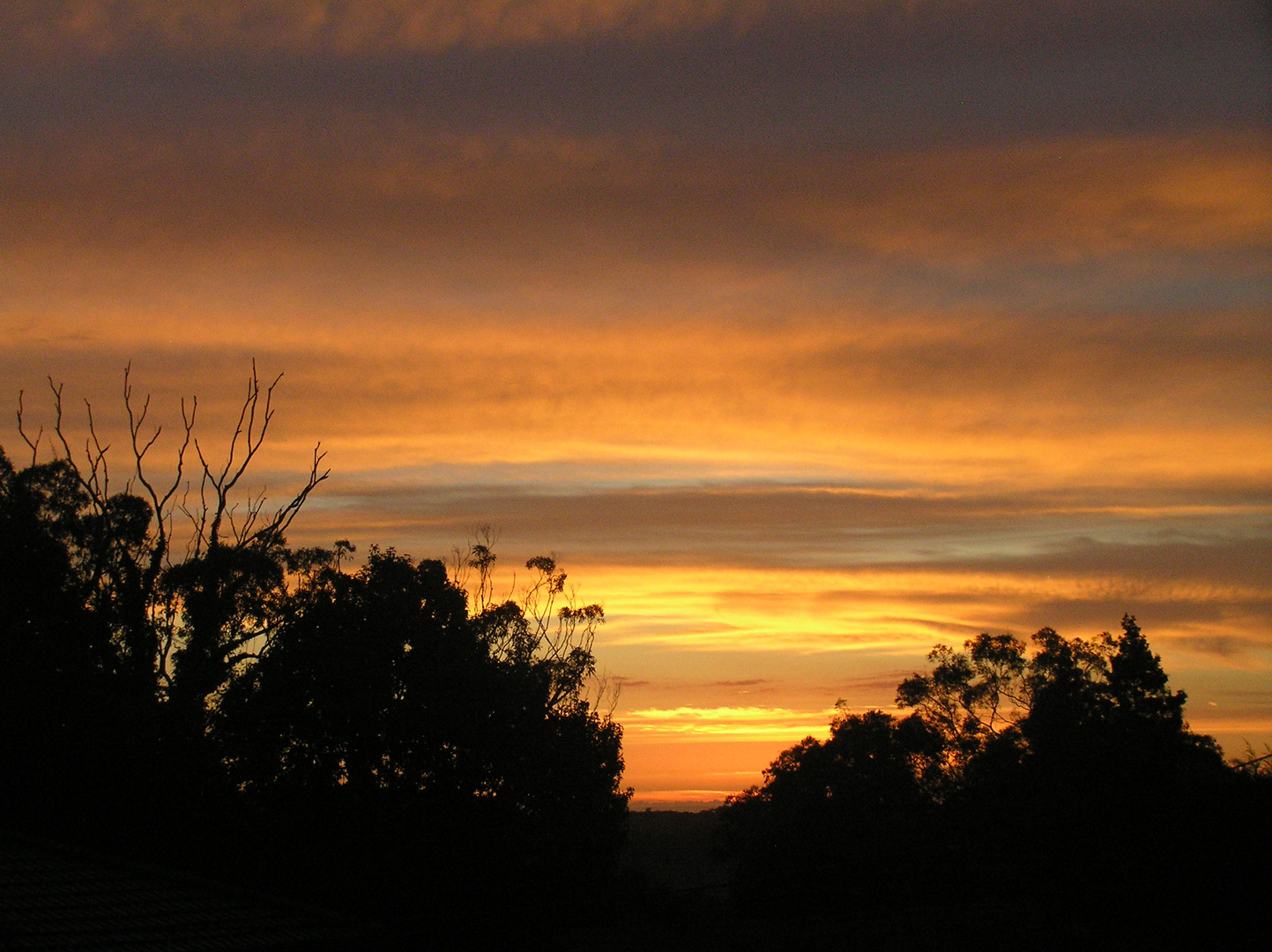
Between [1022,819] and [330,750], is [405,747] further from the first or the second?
[1022,819]

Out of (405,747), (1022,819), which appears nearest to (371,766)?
(405,747)

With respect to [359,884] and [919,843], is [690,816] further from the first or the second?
[359,884]

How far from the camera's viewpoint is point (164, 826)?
25828 mm

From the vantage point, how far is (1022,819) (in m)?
35.4

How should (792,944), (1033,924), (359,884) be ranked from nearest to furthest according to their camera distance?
1. (359,884)
2. (1033,924)
3. (792,944)

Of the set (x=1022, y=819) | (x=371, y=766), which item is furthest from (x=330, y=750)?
(x=1022, y=819)

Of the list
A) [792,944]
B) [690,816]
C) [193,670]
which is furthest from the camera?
[690,816]

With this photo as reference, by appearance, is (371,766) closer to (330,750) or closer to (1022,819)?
(330,750)

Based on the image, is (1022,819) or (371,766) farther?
(1022,819)

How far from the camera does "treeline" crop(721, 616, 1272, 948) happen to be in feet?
91.3

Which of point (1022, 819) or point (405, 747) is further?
point (1022, 819)

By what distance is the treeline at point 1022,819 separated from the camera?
91.3 ft

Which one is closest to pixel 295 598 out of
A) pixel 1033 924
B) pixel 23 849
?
pixel 23 849

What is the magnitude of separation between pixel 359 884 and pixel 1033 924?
21.4 metres
